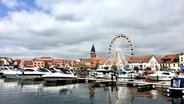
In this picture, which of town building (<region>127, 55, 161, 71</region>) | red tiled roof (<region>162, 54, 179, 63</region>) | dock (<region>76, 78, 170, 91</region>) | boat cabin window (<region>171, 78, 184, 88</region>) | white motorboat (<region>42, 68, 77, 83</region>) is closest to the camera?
boat cabin window (<region>171, 78, 184, 88</region>)

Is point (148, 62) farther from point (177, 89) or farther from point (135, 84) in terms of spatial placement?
point (177, 89)

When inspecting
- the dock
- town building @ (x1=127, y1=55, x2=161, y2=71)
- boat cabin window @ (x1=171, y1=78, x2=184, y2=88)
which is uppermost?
town building @ (x1=127, y1=55, x2=161, y2=71)

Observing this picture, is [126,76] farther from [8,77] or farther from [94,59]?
[94,59]

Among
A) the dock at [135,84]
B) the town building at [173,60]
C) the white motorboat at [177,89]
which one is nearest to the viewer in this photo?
the white motorboat at [177,89]

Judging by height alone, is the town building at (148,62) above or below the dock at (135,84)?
above

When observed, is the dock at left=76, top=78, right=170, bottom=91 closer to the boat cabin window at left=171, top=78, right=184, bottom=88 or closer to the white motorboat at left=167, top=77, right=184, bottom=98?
the boat cabin window at left=171, top=78, right=184, bottom=88

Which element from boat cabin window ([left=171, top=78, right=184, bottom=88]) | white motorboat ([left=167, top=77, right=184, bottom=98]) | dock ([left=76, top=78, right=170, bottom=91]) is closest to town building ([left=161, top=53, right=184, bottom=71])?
dock ([left=76, top=78, right=170, bottom=91])

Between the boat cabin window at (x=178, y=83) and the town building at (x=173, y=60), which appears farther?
the town building at (x=173, y=60)

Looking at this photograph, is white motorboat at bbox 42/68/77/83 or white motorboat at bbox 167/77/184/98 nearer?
white motorboat at bbox 167/77/184/98

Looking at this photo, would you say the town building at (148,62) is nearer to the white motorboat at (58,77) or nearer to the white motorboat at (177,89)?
the white motorboat at (58,77)

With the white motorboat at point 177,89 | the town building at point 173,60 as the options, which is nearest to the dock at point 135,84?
the white motorboat at point 177,89

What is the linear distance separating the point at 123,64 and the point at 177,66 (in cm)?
4613

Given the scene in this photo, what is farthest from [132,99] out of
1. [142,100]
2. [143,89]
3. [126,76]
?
[126,76]

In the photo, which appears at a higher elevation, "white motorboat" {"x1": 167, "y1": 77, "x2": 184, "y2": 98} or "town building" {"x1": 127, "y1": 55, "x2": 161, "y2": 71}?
"town building" {"x1": 127, "y1": 55, "x2": 161, "y2": 71}
